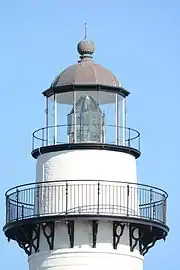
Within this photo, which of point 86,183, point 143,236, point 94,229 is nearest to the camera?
point 94,229

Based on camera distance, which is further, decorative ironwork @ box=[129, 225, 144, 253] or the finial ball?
the finial ball

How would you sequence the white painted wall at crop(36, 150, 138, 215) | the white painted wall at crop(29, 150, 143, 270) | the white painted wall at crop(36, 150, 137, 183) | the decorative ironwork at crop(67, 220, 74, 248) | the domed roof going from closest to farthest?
the decorative ironwork at crop(67, 220, 74, 248) → the white painted wall at crop(29, 150, 143, 270) → the white painted wall at crop(36, 150, 138, 215) → the white painted wall at crop(36, 150, 137, 183) → the domed roof

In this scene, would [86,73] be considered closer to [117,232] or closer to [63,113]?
[63,113]

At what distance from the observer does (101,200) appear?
35156mm

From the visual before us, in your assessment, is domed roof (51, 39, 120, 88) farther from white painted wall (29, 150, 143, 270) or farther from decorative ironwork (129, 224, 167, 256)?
decorative ironwork (129, 224, 167, 256)

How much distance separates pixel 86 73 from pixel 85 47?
0.93 meters

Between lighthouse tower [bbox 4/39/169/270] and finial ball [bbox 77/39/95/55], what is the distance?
511 millimetres

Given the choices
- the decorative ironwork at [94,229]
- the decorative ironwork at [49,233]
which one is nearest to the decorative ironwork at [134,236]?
the decorative ironwork at [94,229]

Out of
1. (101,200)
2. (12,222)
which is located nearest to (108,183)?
(101,200)

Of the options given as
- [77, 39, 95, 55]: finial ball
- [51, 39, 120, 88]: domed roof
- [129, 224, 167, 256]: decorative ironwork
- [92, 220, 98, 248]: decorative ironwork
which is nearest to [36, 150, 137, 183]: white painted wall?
[92, 220, 98, 248]: decorative ironwork

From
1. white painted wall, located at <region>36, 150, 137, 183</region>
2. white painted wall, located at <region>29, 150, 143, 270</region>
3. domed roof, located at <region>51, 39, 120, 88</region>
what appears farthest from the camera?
domed roof, located at <region>51, 39, 120, 88</region>

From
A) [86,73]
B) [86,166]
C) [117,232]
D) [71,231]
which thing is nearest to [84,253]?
[71,231]

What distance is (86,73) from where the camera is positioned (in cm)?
3656

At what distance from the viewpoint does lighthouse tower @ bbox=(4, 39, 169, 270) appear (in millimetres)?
35062
